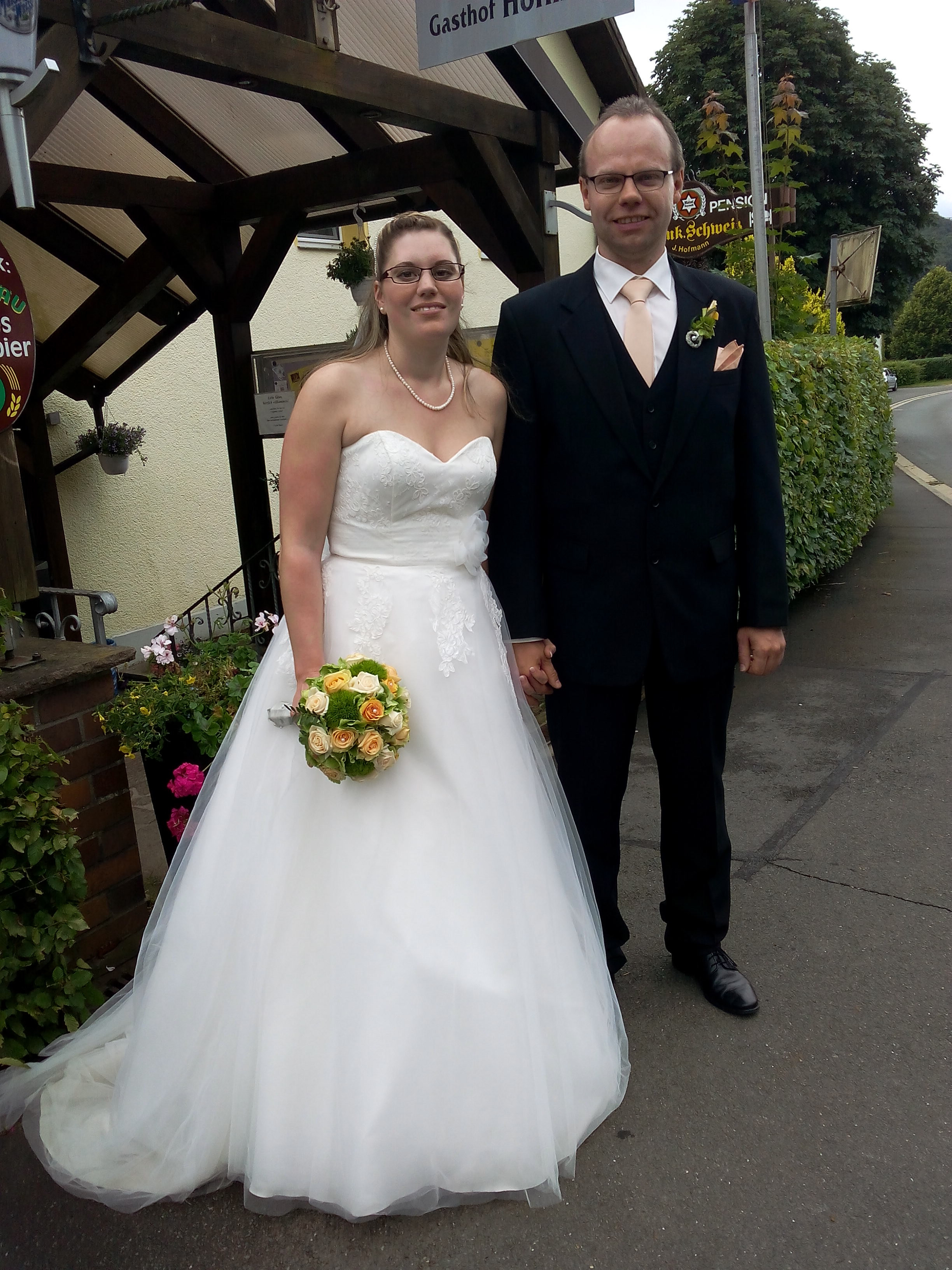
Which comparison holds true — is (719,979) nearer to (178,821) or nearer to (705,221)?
(178,821)

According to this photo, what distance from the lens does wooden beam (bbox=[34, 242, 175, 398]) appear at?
222 inches

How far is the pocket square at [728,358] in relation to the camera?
7.98 ft

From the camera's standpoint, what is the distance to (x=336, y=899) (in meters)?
2.22

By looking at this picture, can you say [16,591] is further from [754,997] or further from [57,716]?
[754,997]

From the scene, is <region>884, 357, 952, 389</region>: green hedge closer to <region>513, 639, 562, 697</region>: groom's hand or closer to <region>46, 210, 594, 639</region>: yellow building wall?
<region>46, 210, 594, 639</region>: yellow building wall

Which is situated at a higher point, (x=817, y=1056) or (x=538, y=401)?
(x=538, y=401)

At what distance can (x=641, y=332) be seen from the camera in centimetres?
244

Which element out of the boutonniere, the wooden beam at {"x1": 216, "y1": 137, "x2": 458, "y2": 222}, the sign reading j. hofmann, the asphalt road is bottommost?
the asphalt road

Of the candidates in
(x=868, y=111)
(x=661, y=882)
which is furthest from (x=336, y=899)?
(x=868, y=111)

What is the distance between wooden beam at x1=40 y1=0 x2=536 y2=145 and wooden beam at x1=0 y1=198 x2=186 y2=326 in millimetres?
2477

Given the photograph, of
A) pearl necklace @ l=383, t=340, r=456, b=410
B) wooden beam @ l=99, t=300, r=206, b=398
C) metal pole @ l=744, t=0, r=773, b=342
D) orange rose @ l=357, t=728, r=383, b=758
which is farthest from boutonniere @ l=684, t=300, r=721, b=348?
metal pole @ l=744, t=0, r=773, b=342

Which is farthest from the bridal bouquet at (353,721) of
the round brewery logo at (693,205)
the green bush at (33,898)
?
the round brewery logo at (693,205)

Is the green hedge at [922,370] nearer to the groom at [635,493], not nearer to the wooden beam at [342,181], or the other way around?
the wooden beam at [342,181]

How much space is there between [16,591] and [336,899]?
4.62 feet
